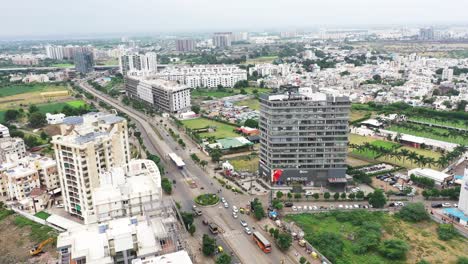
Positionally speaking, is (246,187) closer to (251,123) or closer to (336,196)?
(336,196)

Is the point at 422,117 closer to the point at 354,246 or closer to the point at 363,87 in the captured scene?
the point at 363,87

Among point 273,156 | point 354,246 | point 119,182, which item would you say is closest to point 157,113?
point 273,156

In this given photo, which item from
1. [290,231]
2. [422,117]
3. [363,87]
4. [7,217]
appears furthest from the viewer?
[363,87]

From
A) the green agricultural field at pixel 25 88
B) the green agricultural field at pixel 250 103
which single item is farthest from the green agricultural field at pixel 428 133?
the green agricultural field at pixel 25 88

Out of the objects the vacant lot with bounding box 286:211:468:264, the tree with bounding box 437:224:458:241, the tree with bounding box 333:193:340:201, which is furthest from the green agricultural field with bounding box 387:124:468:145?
the tree with bounding box 333:193:340:201

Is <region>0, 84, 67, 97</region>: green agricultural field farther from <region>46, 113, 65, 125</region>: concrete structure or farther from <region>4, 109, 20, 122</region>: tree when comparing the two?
<region>46, 113, 65, 125</region>: concrete structure

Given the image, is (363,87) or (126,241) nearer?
(126,241)

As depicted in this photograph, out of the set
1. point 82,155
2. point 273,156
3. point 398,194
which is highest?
point 82,155

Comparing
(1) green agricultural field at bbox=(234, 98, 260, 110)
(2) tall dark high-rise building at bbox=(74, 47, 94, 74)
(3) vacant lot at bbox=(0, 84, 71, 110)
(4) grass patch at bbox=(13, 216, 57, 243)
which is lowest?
(4) grass patch at bbox=(13, 216, 57, 243)
